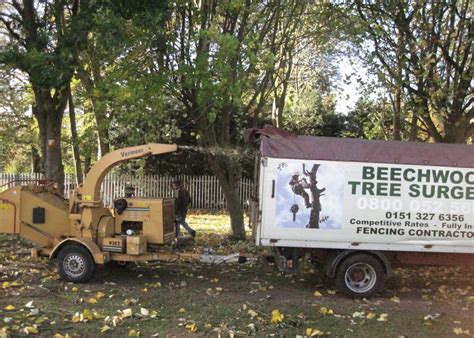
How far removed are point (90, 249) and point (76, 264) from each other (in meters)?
0.37

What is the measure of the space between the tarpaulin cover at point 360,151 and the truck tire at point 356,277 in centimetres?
161

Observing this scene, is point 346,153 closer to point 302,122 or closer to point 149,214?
point 149,214

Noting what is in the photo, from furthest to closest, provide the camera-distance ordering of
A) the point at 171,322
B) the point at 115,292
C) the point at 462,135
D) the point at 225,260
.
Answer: the point at 462,135 < the point at 225,260 < the point at 115,292 < the point at 171,322

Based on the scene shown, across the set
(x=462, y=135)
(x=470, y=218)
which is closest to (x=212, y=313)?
(x=470, y=218)

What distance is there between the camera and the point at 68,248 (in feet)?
30.6

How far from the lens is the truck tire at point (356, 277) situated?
8.86 meters

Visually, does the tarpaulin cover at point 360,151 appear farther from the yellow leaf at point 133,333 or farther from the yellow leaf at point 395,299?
the yellow leaf at point 133,333

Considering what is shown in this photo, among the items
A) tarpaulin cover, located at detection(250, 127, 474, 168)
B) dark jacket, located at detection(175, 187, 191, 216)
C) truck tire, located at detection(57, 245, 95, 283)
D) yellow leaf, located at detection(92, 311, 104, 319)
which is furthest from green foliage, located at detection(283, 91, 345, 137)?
yellow leaf, located at detection(92, 311, 104, 319)

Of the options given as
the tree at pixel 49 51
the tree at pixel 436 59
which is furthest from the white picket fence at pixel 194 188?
the tree at pixel 436 59

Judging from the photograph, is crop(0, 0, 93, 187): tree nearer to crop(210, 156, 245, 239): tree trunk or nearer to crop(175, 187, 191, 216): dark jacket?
crop(175, 187, 191, 216): dark jacket

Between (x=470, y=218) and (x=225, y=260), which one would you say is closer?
(x=470, y=218)

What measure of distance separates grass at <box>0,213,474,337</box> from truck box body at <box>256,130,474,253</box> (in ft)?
3.12

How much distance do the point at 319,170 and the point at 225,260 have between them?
3.35m

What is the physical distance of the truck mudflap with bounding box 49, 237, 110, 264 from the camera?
9.20 m
